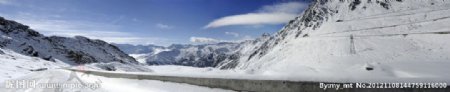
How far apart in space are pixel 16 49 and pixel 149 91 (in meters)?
125

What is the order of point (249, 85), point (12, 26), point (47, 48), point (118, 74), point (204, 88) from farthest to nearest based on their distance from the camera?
point (12, 26) → point (47, 48) → point (118, 74) → point (204, 88) → point (249, 85)

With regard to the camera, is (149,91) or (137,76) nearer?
(149,91)

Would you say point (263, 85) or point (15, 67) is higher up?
point (263, 85)

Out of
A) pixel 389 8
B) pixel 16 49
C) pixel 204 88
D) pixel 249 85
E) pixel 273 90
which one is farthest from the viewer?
pixel 389 8

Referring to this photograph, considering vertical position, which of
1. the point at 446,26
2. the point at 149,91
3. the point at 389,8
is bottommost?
the point at 149,91

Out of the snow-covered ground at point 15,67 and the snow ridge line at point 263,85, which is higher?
the snow ridge line at point 263,85

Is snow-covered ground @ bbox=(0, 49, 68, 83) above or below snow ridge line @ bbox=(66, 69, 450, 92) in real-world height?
below

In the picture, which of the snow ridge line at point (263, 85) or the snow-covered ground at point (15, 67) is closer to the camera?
the snow ridge line at point (263, 85)

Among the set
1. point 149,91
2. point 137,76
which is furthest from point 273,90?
point 137,76

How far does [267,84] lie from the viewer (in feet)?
19.5

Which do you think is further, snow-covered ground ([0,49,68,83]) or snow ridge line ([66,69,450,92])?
snow-covered ground ([0,49,68,83])

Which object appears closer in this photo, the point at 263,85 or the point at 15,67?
the point at 263,85

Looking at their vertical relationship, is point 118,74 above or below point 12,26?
below

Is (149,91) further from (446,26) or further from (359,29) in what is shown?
(359,29)
